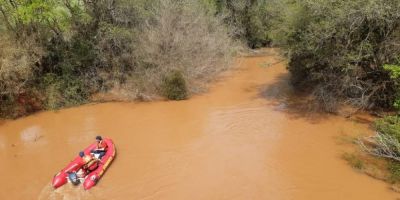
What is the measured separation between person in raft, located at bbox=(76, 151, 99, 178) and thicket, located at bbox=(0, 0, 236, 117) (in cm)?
764

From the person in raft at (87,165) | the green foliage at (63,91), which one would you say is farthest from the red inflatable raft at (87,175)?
the green foliage at (63,91)

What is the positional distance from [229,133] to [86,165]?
599 cm

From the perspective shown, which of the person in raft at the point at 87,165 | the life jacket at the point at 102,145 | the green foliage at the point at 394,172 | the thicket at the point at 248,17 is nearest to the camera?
the green foliage at the point at 394,172

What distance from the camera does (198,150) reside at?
1441 centimetres

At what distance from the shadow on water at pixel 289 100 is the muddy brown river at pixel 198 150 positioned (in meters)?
0.05

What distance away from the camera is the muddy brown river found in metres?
11.8

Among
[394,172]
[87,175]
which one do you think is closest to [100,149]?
[87,175]

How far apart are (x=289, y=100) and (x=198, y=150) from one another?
699cm

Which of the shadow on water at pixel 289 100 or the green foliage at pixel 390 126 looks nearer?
the green foliage at pixel 390 126

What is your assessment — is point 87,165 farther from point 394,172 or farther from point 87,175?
point 394,172

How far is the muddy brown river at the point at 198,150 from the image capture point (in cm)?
1175

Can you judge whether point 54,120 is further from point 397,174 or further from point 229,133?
point 397,174

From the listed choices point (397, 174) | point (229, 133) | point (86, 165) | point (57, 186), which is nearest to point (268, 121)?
point (229, 133)

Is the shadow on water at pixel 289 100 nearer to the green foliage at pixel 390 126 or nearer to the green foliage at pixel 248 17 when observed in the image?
the green foliage at pixel 390 126
